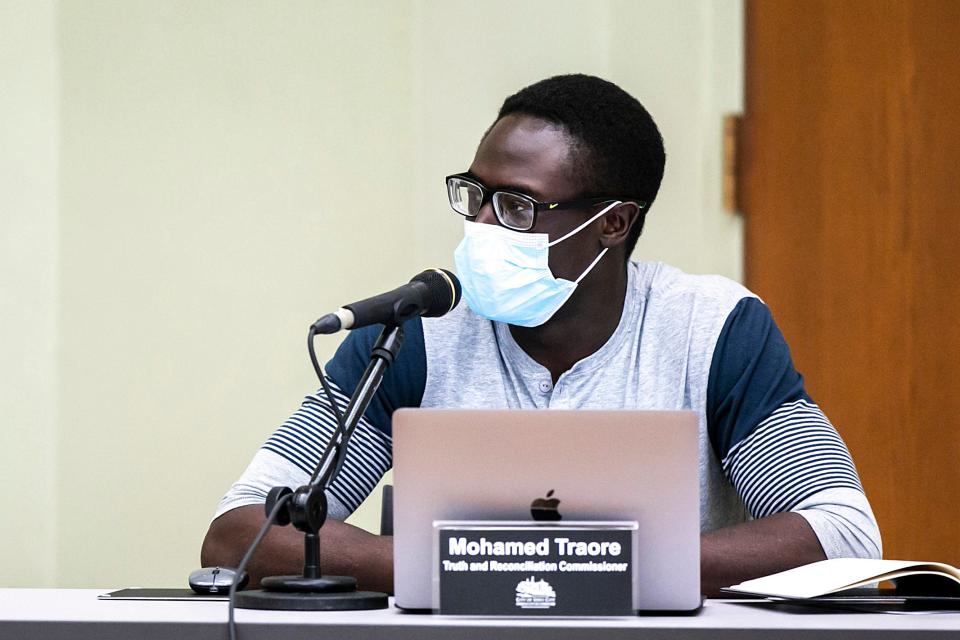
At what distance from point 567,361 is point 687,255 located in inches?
41.7

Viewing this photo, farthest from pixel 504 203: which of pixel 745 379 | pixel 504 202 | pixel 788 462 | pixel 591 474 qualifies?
pixel 591 474

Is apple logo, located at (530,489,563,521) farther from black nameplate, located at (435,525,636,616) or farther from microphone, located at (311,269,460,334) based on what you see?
microphone, located at (311,269,460,334)

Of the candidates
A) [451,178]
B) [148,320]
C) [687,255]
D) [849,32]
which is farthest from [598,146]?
[148,320]

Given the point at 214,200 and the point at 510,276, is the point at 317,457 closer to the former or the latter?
the point at 510,276

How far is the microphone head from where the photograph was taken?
1.38m

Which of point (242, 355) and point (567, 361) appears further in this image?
point (242, 355)

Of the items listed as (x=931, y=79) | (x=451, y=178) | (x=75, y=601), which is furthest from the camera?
(x=931, y=79)

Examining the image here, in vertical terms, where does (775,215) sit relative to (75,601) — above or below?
above

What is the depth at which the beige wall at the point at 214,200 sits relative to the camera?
9.58 ft

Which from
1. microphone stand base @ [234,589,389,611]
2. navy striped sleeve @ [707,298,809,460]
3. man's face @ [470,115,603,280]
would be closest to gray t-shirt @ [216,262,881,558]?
navy striped sleeve @ [707,298,809,460]

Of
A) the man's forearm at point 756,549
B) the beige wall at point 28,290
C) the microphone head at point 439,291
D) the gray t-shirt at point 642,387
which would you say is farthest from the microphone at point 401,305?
the beige wall at point 28,290

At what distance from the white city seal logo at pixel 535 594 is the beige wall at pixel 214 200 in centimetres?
191

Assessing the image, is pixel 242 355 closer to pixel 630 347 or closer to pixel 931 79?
pixel 630 347

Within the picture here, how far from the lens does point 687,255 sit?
2.97 meters
